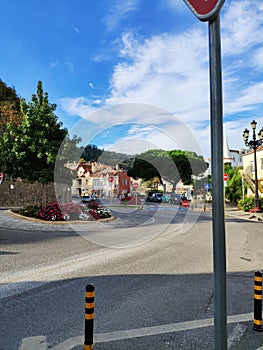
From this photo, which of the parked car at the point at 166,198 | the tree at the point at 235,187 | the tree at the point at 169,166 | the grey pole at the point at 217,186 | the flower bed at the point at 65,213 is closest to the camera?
the grey pole at the point at 217,186

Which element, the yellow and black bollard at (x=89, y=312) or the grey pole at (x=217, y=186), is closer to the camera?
the grey pole at (x=217, y=186)

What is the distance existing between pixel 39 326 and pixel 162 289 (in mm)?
2386

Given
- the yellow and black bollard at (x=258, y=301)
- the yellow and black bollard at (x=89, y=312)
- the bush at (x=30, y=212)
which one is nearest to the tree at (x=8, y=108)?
the bush at (x=30, y=212)

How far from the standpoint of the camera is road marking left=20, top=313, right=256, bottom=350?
343 centimetres

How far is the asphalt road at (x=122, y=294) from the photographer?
143 inches

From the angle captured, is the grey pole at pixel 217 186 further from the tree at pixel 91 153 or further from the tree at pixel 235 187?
the tree at pixel 235 187

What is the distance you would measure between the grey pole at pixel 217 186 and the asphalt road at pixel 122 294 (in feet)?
4.41

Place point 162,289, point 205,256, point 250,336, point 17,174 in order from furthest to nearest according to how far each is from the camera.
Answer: point 17,174, point 205,256, point 162,289, point 250,336

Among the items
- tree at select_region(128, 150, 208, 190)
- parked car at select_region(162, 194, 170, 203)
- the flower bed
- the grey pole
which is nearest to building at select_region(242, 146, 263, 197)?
tree at select_region(128, 150, 208, 190)

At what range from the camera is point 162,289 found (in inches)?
216

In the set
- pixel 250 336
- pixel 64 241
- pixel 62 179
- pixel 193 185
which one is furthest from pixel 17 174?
pixel 193 185

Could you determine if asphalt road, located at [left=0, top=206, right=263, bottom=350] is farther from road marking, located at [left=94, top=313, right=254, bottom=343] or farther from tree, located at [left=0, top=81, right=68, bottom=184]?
tree, located at [left=0, top=81, right=68, bottom=184]

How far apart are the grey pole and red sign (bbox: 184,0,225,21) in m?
0.06

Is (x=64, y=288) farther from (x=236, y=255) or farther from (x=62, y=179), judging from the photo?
(x=62, y=179)
